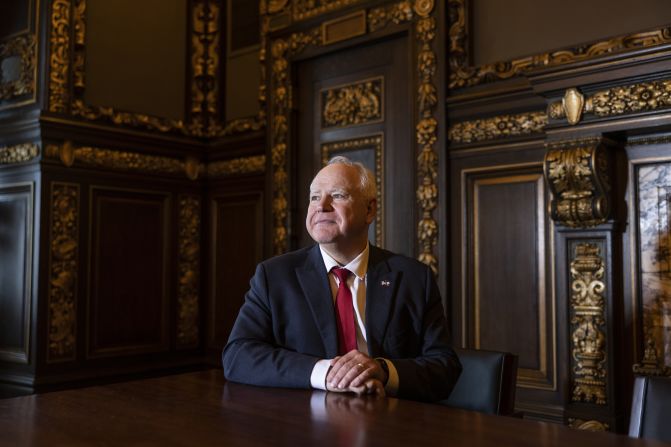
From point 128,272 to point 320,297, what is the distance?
3170mm

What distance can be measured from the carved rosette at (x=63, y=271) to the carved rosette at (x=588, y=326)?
10.3 ft

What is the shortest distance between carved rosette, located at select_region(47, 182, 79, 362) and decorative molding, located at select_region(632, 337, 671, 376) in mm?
3395

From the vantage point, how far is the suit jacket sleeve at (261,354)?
179 cm

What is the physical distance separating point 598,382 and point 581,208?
2.54 feet

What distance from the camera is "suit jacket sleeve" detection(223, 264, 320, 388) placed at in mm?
1795

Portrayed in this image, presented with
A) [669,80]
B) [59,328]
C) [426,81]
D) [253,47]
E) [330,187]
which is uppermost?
[253,47]

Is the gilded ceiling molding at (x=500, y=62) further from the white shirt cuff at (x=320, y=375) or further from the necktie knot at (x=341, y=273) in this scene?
the white shirt cuff at (x=320, y=375)

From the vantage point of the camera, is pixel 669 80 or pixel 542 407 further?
pixel 542 407

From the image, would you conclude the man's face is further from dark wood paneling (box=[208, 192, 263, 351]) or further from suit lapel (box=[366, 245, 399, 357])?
dark wood paneling (box=[208, 192, 263, 351])

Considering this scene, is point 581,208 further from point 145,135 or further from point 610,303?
point 145,135

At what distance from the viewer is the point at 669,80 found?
2.85m

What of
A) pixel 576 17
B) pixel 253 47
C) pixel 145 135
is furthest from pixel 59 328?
pixel 576 17

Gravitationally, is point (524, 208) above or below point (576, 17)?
below

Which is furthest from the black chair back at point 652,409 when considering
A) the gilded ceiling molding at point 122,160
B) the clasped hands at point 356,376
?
the gilded ceiling molding at point 122,160
